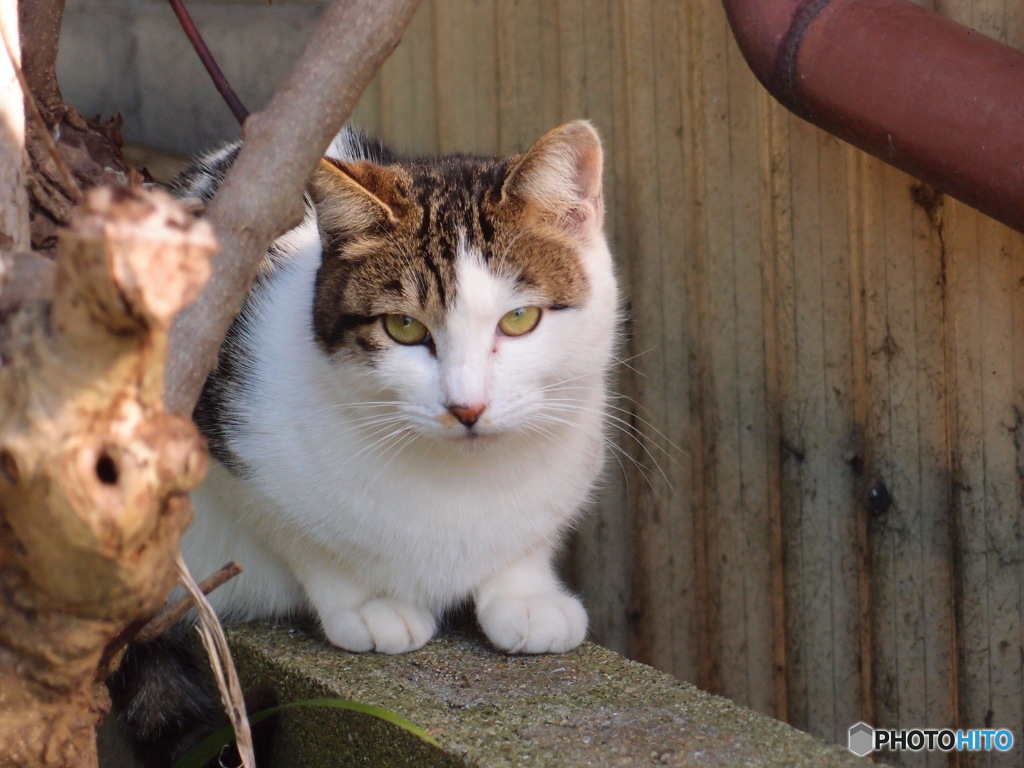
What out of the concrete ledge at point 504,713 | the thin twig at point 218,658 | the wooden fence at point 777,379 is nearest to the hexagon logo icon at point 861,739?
the wooden fence at point 777,379

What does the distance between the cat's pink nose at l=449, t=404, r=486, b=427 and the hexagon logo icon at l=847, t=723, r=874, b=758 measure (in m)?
1.29

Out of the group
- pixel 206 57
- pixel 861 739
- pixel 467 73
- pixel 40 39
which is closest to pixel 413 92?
pixel 467 73

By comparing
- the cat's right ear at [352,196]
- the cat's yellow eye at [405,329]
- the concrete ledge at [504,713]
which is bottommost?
the concrete ledge at [504,713]

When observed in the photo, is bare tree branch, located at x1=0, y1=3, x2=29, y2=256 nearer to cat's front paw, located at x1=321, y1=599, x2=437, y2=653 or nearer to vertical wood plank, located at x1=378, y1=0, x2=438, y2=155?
cat's front paw, located at x1=321, y1=599, x2=437, y2=653

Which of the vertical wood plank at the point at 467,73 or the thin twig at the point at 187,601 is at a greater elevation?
the vertical wood plank at the point at 467,73

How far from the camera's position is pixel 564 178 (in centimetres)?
184

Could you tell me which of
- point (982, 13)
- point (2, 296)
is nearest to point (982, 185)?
point (982, 13)

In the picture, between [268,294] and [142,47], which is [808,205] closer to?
[268,294]

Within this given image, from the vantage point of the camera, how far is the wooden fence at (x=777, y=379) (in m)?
2.14

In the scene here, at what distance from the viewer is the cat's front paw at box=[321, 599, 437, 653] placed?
1938 millimetres

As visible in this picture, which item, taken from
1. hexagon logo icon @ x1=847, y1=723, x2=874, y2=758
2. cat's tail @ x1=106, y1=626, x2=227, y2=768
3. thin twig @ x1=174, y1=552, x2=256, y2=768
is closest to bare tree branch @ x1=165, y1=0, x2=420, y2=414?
thin twig @ x1=174, y1=552, x2=256, y2=768

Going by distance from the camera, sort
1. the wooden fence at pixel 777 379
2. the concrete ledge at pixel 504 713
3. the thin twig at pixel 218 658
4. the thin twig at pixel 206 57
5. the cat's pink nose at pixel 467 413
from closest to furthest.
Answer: the thin twig at pixel 218 658 < the concrete ledge at pixel 504 713 < the cat's pink nose at pixel 467 413 < the wooden fence at pixel 777 379 < the thin twig at pixel 206 57

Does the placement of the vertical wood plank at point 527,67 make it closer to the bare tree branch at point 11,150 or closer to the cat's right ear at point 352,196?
the cat's right ear at point 352,196

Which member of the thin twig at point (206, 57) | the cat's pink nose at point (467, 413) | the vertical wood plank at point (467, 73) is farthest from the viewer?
the vertical wood plank at point (467, 73)
